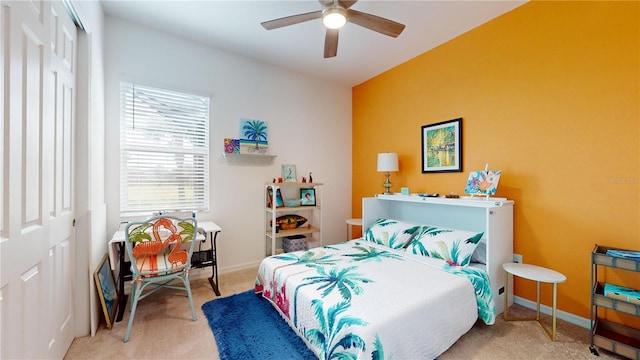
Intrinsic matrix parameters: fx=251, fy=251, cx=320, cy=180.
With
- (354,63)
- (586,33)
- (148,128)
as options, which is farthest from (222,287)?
(586,33)

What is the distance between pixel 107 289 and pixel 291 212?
2.17 m

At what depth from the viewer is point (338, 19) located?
193 cm

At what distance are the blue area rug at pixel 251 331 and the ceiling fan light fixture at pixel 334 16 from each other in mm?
2407

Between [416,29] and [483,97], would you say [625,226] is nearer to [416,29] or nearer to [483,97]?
[483,97]

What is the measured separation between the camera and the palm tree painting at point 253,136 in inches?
128

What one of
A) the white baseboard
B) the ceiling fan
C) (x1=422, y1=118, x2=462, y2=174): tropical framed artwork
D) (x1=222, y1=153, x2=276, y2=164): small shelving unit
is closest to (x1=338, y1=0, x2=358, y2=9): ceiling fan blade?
the ceiling fan

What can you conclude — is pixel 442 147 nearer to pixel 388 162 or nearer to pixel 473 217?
pixel 388 162

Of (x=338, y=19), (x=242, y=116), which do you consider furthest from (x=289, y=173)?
(x=338, y=19)

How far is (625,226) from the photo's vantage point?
73.2 inches

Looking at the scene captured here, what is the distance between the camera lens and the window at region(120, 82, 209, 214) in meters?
2.65

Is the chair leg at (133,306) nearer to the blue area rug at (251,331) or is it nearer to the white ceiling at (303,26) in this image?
the blue area rug at (251,331)

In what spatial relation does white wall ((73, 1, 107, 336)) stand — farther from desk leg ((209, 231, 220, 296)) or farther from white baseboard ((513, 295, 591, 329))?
white baseboard ((513, 295, 591, 329))

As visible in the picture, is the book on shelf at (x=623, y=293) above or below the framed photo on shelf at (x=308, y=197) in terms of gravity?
below

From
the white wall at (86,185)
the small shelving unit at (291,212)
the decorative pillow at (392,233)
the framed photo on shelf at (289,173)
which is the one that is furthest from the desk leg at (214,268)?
the decorative pillow at (392,233)
